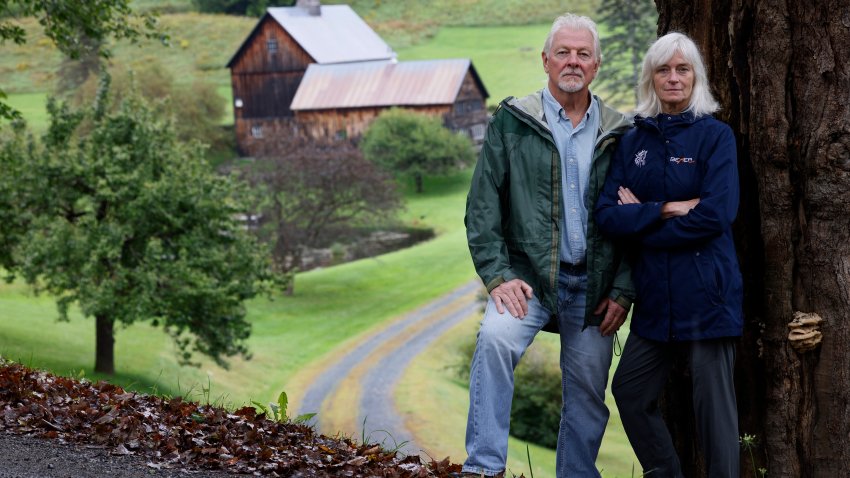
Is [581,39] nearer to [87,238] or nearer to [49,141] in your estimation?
[87,238]

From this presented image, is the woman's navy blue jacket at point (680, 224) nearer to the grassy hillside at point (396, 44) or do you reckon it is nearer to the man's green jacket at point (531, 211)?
the man's green jacket at point (531, 211)

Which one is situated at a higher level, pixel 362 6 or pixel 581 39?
pixel 362 6

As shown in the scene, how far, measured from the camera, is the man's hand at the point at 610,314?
5.23 meters

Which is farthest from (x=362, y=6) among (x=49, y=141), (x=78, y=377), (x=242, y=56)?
(x=78, y=377)

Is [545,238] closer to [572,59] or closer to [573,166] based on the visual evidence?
[573,166]

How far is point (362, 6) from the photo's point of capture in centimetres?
13100

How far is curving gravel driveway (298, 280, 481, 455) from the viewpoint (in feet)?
100

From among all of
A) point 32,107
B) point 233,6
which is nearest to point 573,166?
point 32,107

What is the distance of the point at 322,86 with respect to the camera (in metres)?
80.5

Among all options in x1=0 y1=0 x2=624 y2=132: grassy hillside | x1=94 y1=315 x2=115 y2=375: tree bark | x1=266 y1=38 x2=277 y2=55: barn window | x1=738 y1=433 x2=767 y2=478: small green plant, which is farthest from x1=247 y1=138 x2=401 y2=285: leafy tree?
x1=738 y1=433 x2=767 y2=478: small green plant

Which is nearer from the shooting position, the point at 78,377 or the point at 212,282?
the point at 78,377

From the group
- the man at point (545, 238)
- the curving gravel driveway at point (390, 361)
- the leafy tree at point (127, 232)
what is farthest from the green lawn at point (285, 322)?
the man at point (545, 238)

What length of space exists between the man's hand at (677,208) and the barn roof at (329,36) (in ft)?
260

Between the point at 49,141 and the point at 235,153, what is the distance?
53116mm
